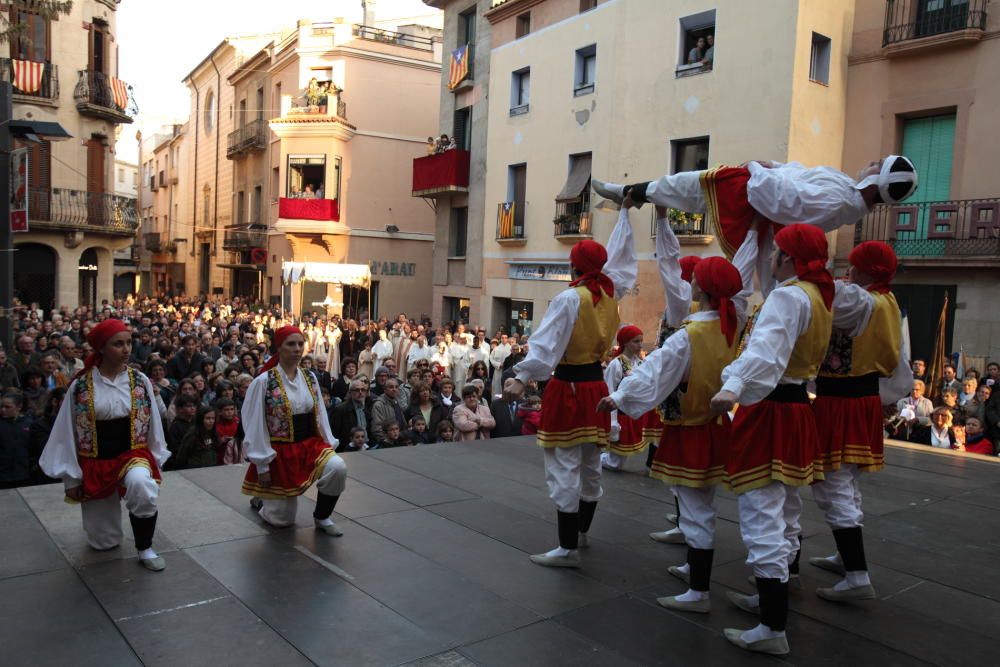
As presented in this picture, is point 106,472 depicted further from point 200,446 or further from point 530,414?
point 530,414

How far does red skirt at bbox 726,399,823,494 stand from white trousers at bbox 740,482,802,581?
0.06m

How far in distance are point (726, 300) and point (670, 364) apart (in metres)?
0.47

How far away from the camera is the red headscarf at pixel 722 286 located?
4.11 m

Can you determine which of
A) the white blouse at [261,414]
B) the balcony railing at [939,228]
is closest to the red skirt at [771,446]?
the white blouse at [261,414]

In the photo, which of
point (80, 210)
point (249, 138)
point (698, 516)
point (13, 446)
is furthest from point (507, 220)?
point (698, 516)

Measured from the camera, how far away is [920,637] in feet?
13.3

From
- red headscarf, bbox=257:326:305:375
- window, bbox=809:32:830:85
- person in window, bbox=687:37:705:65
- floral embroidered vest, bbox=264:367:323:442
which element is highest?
person in window, bbox=687:37:705:65

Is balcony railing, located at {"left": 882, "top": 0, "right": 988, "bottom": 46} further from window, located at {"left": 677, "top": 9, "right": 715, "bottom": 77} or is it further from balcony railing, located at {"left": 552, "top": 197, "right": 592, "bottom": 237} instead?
balcony railing, located at {"left": 552, "top": 197, "right": 592, "bottom": 237}

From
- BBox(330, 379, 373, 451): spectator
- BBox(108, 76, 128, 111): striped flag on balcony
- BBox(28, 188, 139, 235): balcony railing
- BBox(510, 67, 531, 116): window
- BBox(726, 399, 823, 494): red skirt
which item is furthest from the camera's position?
BBox(108, 76, 128, 111): striped flag on balcony

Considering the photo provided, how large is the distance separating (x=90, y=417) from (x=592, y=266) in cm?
325

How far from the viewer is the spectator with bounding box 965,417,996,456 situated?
953 cm

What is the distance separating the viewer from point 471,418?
947 centimetres

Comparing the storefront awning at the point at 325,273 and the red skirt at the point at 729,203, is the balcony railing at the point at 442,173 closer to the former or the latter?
the storefront awning at the point at 325,273

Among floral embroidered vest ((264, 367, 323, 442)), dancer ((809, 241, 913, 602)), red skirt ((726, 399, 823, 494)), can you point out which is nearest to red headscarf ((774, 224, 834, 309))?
dancer ((809, 241, 913, 602))
